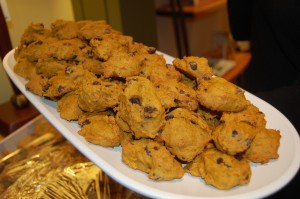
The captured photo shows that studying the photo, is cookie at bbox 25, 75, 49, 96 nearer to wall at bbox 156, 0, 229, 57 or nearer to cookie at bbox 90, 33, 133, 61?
cookie at bbox 90, 33, 133, 61

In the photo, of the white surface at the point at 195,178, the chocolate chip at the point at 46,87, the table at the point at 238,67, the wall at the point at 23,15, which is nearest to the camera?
the white surface at the point at 195,178

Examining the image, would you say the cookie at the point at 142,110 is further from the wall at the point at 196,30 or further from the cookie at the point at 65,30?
the wall at the point at 196,30

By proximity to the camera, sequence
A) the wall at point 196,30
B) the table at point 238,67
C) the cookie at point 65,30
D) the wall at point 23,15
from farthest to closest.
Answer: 1. the wall at point 196,30
2. the table at point 238,67
3. the wall at point 23,15
4. the cookie at point 65,30

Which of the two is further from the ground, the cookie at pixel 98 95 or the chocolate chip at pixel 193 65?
the chocolate chip at pixel 193 65

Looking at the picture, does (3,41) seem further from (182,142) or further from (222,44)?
(222,44)

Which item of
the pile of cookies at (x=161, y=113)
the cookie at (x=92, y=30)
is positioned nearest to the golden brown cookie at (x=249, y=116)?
the pile of cookies at (x=161, y=113)

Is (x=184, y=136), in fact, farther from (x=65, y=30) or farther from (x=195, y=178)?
(x=65, y=30)

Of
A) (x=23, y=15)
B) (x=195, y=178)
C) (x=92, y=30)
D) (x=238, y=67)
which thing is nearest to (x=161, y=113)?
(x=195, y=178)
